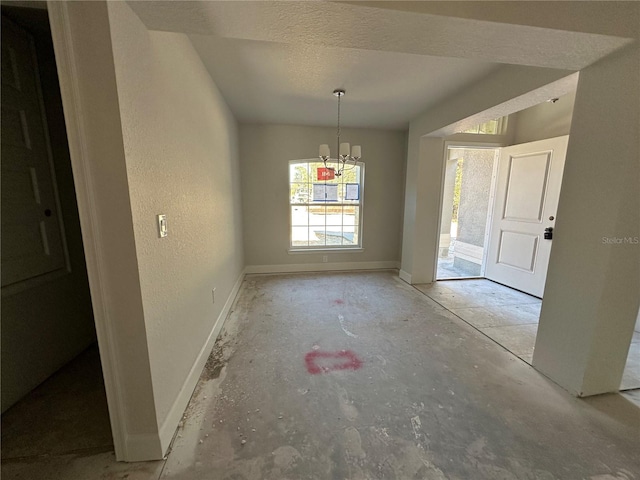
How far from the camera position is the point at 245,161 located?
3.97m

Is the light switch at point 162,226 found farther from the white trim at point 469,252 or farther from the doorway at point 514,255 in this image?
the white trim at point 469,252

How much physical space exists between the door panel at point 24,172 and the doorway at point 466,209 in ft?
16.6

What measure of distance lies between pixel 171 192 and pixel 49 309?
→ 133 cm

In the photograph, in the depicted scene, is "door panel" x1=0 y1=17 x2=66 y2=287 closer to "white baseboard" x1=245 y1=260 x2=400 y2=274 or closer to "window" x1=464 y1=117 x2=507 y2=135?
"white baseboard" x1=245 y1=260 x2=400 y2=274

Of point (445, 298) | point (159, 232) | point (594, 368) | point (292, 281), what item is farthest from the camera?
point (292, 281)

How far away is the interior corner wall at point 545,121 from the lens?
118 inches

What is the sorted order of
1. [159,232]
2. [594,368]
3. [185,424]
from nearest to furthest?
[159,232]
[185,424]
[594,368]

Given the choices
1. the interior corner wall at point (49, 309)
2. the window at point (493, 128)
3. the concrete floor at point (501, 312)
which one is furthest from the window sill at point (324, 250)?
the interior corner wall at point (49, 309)

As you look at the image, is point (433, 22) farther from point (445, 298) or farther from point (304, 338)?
point (445, 298)

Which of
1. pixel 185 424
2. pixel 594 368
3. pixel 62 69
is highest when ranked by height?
pixel 62 69

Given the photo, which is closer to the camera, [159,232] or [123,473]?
[123,473]

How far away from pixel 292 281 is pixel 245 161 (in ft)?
6.65

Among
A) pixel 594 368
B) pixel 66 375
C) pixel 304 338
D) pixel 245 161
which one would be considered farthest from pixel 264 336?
pixel 245 161

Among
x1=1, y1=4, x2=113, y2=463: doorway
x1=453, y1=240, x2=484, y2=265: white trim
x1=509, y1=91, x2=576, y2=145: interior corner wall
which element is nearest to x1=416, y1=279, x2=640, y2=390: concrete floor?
x1=453, y1=240, x2=484, y2=265: white trim
